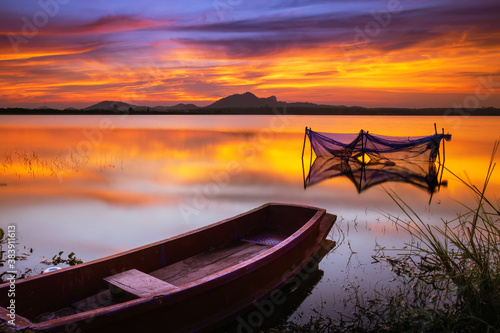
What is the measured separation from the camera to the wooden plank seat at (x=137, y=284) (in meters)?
3.71

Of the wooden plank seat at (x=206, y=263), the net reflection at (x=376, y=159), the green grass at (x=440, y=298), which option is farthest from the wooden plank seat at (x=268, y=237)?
the net reflection at (x=376, y=159)

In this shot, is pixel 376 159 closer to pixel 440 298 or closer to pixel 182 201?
pixel 182 201

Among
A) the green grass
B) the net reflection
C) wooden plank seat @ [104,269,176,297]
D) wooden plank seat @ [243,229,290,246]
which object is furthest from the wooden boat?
the net reflection

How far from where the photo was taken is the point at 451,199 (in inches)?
458

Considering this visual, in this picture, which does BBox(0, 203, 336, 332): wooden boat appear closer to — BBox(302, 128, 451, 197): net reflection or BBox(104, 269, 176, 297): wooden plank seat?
BBox(104, 269, 176, 297): wooden plank seat

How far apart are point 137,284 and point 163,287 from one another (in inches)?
10.9

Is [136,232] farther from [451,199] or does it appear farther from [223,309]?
[451,199]

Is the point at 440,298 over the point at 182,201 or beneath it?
over

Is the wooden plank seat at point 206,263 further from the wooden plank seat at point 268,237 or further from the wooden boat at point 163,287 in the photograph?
the wooden plank seat at point 268,237

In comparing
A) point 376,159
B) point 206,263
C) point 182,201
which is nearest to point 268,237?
point 206,263

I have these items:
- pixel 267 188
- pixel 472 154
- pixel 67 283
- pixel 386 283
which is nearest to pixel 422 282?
pixel 386 283

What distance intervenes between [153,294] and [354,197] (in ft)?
29.6

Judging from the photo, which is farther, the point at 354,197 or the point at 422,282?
the point at 354,197

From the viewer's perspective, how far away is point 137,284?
387 cm
